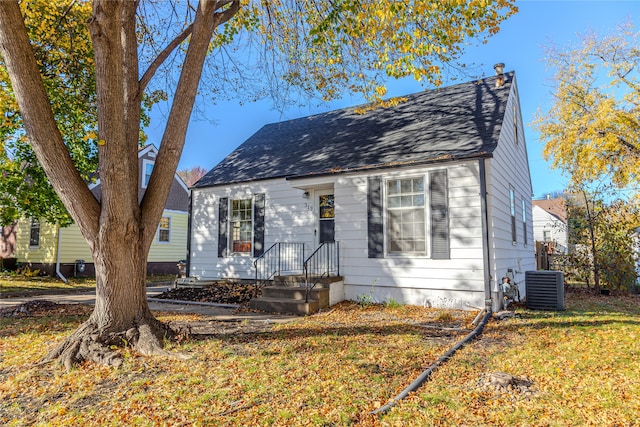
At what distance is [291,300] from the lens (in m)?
7.77

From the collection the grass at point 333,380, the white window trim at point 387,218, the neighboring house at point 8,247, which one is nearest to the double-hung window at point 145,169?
the neighboring house at point 8,247

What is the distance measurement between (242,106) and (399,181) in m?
4.32

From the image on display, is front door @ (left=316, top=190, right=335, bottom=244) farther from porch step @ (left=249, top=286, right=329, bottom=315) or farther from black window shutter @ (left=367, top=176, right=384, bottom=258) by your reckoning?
porch step @ (left=249, top=286, right=329, bottom=315)

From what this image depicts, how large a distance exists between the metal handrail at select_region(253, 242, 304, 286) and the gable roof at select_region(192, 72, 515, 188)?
6.12 ft

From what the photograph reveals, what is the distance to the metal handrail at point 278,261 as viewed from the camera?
954cm

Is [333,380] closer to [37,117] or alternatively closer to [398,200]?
[37,117]

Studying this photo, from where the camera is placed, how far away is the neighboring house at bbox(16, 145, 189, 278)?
51.8 feet

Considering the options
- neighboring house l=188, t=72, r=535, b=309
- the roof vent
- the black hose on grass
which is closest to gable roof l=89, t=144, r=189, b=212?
Result: neighboring house l=188, t=72, r=535, b=309

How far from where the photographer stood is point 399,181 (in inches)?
321

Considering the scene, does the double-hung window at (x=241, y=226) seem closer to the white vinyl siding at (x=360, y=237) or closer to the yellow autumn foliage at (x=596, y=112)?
the white vinyl siding at (x=360, y=237)

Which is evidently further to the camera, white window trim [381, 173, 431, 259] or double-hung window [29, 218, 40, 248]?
double-hung window [29, 218, 40, 248]

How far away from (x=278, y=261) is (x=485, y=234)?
512 cm

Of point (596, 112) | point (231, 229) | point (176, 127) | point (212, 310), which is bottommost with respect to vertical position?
point (212, 310)

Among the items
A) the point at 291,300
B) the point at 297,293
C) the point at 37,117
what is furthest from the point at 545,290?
the point at 37,117
